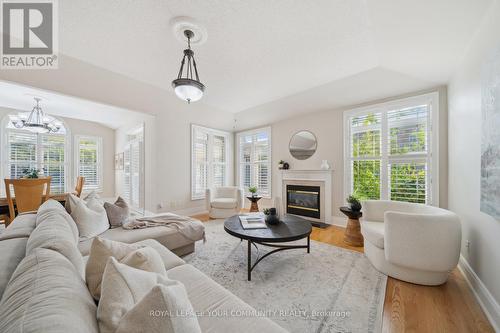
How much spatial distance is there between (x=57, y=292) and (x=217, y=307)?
0.73 meters

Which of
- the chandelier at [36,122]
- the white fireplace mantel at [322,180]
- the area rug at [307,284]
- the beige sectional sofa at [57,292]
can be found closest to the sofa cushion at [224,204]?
the white fireplace mantel at [322,180]

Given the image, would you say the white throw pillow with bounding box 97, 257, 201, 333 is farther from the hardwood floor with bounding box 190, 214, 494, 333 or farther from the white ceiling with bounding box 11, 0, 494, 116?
the white ceiling with bounding box 11, 0, 494, 116

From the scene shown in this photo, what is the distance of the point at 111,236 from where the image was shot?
6.91 ft

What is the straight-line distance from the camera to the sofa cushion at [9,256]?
0.90 m

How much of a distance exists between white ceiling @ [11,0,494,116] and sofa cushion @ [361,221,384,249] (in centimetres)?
214

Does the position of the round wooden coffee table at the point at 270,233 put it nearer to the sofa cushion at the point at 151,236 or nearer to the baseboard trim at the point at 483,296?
the sofa cushion at the point at 151,236

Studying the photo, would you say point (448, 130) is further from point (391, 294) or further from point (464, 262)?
point (391, 294)

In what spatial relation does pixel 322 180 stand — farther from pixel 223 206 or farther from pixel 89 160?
pixel 89 160

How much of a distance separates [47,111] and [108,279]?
6.33m

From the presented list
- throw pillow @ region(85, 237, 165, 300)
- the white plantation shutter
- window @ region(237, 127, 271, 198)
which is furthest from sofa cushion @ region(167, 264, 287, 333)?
the white plantation shutter

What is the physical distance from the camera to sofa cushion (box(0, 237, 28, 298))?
2.96ft

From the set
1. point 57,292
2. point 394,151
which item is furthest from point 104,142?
point 394,151

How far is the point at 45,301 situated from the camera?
58cm

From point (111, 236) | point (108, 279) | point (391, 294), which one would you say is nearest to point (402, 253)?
point (391, 294)
